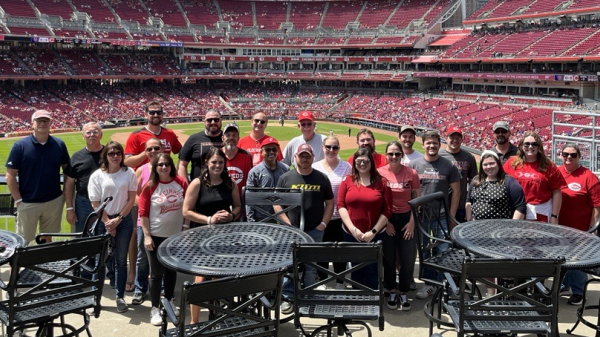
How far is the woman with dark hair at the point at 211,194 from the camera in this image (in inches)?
246

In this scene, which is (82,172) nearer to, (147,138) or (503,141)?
(147,138)

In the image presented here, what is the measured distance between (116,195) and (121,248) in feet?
2.37

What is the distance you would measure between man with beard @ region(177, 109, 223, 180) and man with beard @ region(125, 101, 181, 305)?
0.63m

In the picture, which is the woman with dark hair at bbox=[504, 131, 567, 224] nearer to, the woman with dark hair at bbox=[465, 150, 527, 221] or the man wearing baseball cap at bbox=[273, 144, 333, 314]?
the woman with dark hair at bbox=[465, 150, 527, 221]

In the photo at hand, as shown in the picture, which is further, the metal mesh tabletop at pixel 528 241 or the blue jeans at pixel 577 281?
the blue jeans at pixel 577 281

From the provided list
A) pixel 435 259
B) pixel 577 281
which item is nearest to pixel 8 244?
pixel 435 259

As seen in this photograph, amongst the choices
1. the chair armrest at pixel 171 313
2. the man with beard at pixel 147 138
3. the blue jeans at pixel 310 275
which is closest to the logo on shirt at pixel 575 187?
the blue jeans at pixel 310 275

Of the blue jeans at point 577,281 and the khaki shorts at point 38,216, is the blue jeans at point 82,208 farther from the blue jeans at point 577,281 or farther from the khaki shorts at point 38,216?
the blue jeans at point 577,281

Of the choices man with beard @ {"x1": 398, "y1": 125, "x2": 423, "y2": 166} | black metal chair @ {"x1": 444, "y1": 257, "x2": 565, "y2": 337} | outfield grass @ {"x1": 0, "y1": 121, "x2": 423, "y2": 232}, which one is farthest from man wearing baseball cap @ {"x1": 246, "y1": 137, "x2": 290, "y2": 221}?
outfield grass @ {"x1": 0, "y1": 121, "x2": 423, "y2": 232}

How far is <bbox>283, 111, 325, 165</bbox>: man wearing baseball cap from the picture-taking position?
8.27m

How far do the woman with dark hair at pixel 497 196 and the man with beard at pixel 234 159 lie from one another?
3374mm

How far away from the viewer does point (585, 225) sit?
7.12m

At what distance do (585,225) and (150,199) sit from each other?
19.8 feet

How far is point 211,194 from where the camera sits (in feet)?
20.9
